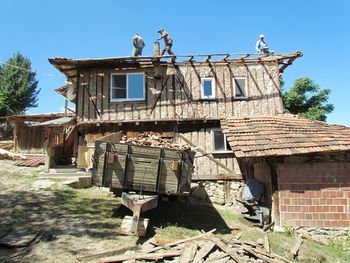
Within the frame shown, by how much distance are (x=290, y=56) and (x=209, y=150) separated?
567cm

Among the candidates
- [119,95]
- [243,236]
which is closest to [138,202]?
[243,236]

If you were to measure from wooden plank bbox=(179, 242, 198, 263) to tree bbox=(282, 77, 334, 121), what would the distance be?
1630 cm

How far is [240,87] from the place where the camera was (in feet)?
48.2

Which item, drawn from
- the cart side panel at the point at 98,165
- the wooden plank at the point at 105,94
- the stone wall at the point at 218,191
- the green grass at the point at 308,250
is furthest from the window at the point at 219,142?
the cart side panel at the point at 98,165

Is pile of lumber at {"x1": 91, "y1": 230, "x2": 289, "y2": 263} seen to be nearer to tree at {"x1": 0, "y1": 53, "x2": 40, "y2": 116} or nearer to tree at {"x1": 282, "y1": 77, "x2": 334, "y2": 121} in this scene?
tree at {"x1": 282, "y1": 77, "x2": 334, "y2": 121}

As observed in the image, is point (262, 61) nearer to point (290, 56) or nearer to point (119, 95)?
point (290, 56)

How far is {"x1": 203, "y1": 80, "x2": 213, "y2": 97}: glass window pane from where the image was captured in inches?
576

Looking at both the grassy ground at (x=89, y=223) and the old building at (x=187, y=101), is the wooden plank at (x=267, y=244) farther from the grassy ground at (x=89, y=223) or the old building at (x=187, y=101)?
the old building at (x=187, y=101)

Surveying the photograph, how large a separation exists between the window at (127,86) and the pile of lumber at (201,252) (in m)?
8.75

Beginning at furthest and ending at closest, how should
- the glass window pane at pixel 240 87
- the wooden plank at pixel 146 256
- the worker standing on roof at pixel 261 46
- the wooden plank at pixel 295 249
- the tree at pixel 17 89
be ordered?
the tree at pixel 17 89 < the worker standing on roof at pixel 261 46 < the glass window pane at pixel 240 87 < the wooden plank at pixel 295 249 < the wooden plank at pixel 146 256

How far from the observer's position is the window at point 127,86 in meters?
14.6

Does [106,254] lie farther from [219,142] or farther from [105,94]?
[105,94]

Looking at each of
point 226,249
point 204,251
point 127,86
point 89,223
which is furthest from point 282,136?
point 127,86

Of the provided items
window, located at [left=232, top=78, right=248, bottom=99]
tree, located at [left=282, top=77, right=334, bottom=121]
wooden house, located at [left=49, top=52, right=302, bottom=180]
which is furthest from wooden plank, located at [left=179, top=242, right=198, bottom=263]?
tree, located at [left=282, top=77, right=334, bottom=121]
